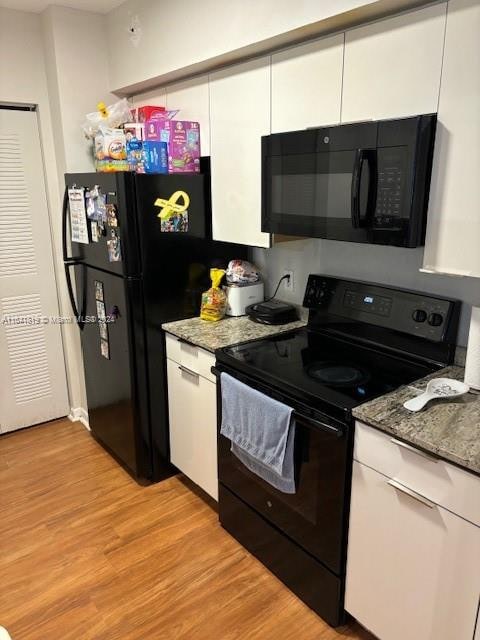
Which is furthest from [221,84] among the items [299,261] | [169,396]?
[169,396]

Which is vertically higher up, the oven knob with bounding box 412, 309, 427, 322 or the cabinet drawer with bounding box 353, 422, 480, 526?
the oven knob with bounding box 412, 309, 427, 322

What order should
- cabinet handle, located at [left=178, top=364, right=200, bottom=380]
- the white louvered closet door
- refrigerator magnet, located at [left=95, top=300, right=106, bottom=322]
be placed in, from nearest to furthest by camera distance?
cabinet handle, located at [left=178, top=364, right=200, bottom=380]
refrigerator magnet, located at [left=95, top=300, right=106, bottom=322]
the white louvered closet door

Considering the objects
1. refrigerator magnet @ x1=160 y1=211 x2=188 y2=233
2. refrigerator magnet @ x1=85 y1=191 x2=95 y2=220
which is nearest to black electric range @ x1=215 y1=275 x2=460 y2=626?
refrigerator magnet @ x1=160 y1=211 x2=188 y2=233

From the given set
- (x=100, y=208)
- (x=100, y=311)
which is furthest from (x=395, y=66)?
(x=100, y=311)

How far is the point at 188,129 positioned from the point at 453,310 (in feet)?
4.82

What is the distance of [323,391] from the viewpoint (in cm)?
163

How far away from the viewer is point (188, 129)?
91.3 inches

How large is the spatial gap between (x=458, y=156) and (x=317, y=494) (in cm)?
117

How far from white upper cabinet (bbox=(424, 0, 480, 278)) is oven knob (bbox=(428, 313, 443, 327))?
A: 0.30m

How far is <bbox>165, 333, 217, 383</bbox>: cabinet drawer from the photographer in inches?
83.8

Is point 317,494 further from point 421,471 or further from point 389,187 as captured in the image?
point 389,187

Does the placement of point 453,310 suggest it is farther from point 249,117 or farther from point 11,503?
point 11,503

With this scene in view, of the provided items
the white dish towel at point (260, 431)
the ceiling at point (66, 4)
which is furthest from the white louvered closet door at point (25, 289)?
the white dish towel at point (260, 431)

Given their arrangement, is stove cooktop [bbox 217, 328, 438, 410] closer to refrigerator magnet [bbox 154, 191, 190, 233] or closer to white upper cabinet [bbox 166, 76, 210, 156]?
refrigerator magnet [bbox 154, 191, 190, 233]
